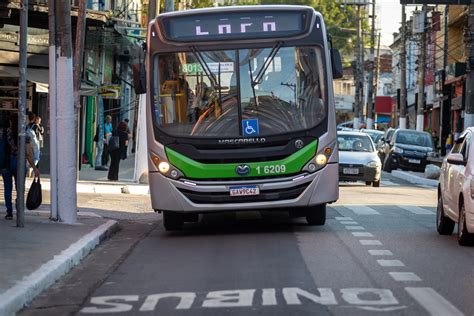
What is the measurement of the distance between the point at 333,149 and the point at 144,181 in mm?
13627

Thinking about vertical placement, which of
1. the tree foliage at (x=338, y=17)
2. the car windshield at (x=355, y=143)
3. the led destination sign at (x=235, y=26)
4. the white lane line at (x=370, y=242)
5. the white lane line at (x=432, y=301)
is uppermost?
the tree foliage at (x=338, y=17)

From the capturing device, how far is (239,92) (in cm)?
1523

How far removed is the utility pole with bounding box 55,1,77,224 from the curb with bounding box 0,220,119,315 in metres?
1.17

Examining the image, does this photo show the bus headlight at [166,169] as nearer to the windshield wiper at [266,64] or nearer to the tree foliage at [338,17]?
the windshield wiper at [266,64]

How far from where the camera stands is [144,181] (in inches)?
1112

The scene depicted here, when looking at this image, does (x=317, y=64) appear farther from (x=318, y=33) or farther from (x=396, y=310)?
(x=396, y=310)

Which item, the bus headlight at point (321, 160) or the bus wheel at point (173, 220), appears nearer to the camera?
the bus headlight at point (321, 160)

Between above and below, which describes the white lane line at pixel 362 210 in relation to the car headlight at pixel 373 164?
below

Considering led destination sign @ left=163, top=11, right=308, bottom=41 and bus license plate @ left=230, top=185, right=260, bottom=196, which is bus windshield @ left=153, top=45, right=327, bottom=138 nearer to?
led destination sign @ left=163, top=11, right=308, bottom=41

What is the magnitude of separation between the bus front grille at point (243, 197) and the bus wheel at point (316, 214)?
3.05ft

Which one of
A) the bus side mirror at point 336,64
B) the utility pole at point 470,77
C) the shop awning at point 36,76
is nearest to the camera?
the bus side mirror at point 336,64

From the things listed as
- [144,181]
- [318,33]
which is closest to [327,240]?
[318,33]

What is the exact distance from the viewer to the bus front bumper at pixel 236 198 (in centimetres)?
1498

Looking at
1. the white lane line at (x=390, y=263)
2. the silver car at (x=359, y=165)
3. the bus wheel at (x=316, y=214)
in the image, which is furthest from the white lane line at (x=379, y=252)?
the silver car at (x=359, y=165)
